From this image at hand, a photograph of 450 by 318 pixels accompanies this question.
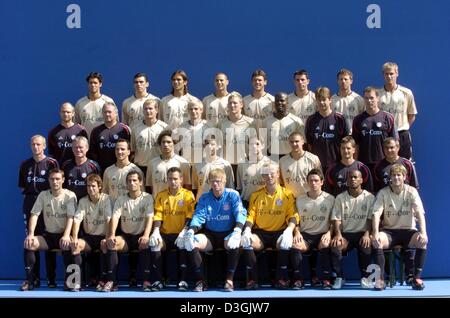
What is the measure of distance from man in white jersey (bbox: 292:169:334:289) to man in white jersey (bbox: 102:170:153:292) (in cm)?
163

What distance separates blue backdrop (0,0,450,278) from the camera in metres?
10.7

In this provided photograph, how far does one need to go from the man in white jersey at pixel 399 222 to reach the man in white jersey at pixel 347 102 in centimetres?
96

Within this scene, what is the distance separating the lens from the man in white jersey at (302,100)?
10035 mm

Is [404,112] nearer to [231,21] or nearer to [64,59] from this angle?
[231,21]

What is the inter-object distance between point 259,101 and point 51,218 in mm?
2757

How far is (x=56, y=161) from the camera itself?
32.8ft

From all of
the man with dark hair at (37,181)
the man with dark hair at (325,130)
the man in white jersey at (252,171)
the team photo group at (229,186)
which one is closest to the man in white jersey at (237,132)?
the team photo group at (229,186)

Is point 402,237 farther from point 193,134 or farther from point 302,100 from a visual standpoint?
point 193,134

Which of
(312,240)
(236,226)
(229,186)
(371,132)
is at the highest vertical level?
(371,132)

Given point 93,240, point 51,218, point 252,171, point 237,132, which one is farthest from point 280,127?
point 51,218

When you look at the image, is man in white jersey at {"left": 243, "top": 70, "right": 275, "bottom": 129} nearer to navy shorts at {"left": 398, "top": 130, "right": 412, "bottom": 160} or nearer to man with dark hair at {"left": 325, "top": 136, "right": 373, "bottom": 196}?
man with dark hair at {"left": 325, "top": 136, "right": 373, "bottom": 196}

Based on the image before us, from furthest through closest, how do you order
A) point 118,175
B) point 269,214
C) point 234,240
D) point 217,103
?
point 217,103, point 118,175, point 269,214, point 234,240

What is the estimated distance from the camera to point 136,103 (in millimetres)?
10391

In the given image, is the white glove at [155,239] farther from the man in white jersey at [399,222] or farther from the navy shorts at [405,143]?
the navy shorts at [405,143]
